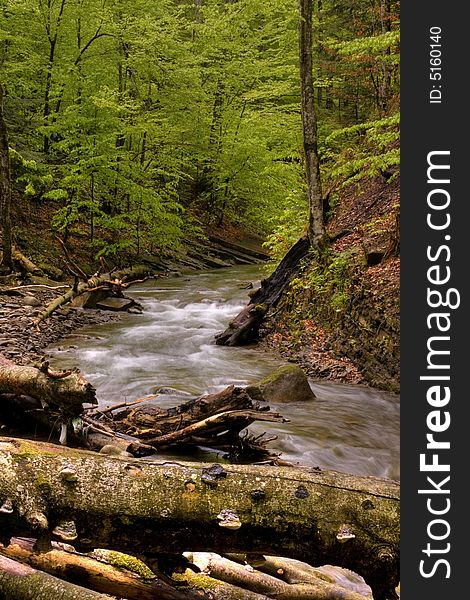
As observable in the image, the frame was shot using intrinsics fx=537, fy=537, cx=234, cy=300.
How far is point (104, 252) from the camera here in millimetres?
16656

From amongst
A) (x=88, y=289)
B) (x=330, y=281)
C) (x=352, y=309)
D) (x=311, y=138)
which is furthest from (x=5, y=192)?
(x=352, y=309)

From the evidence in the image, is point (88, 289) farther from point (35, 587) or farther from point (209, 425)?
point (35, 587)

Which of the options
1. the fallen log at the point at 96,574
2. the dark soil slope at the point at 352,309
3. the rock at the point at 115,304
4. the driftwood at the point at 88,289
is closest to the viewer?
the fallen log at the point at 96,574

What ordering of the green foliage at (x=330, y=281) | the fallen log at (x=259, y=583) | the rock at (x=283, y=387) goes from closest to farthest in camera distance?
the fallen log at (x=259, y=583) → the rock at (x=283, y=387) → the green foliage at (x=330, y=281)

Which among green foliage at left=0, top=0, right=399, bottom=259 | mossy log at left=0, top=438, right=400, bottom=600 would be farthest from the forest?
green foliage at left=0, top=0, right=399, bottom=259

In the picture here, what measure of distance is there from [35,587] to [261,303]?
961 centimetres

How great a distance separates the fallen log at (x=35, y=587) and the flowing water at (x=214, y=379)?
12.2 feet

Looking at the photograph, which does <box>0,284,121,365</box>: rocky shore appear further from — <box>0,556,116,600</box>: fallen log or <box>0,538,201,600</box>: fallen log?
<box>0,556,116,600</box>: fallen log

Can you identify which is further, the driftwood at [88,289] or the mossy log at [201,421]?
the driftwood at [88,289]

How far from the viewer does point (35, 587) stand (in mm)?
2414

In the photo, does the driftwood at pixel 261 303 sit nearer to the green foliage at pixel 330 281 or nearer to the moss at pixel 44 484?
the green foliage at pixel 330 281

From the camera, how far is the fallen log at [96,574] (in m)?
2.62

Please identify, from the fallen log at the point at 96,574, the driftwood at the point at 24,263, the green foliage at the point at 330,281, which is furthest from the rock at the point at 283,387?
the driftwood at the point at 24,263

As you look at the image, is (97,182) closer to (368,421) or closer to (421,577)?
(368,421)
